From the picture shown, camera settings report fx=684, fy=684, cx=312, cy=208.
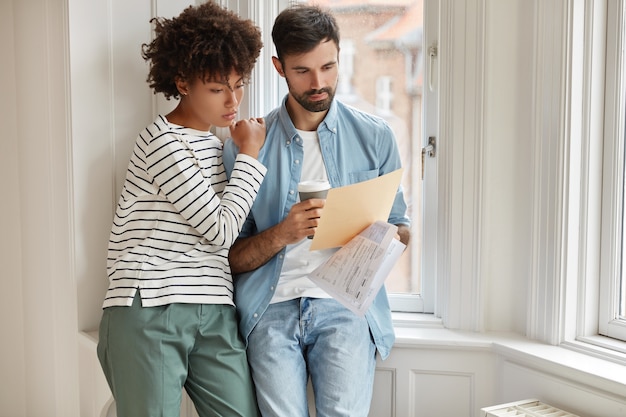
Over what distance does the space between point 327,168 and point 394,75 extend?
518 millimetres

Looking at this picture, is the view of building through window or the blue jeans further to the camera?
the view of building through window

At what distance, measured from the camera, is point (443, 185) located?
2.12 m

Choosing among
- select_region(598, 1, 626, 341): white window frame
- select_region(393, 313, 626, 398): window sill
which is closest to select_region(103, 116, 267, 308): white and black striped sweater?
select_region(393, 313, 626, 398): window sill

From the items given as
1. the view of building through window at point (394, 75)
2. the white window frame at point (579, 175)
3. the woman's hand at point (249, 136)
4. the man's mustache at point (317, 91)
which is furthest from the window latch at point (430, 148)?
the woman's hand at point (249, 136)

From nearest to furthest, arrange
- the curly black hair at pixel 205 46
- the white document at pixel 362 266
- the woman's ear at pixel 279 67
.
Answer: the white document at pixel 362 266
the curly black hair at pixel 205 46
the woman's ear at pixel 279 67

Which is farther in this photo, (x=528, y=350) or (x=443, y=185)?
(x=443, y=185)

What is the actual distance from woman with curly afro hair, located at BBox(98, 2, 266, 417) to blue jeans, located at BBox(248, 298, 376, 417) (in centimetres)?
8

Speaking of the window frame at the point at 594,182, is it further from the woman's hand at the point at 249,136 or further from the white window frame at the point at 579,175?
the woman's hand at the point at 249,136

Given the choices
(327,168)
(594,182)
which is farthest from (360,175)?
(594,182)

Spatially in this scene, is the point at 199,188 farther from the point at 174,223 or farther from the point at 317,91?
the point at 317,91

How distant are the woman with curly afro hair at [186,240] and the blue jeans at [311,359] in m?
0.08

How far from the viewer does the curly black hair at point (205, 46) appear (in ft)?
6.08

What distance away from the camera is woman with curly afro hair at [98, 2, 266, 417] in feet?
5.79

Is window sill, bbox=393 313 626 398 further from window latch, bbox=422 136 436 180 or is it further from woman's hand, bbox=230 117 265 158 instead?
woman's hand, bbox=230 117 265 158
